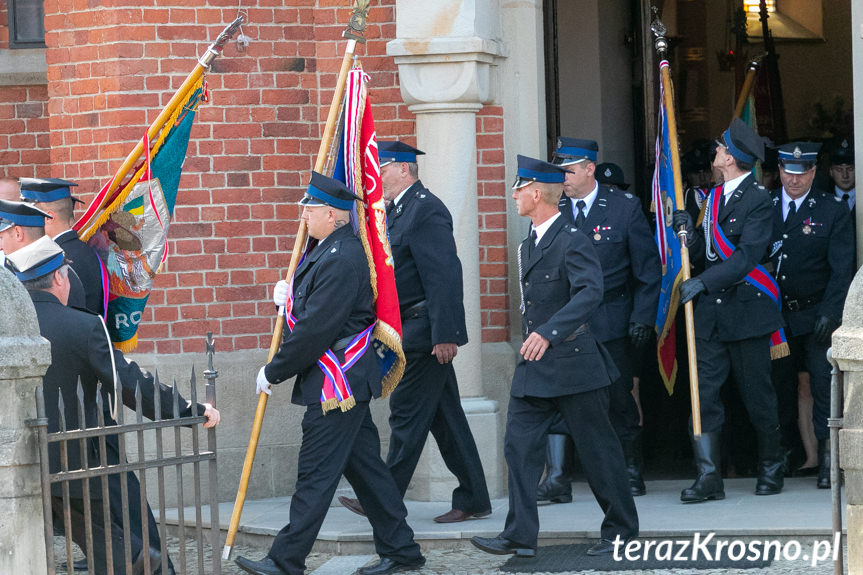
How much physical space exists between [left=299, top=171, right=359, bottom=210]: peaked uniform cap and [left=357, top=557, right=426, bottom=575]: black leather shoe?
1.61 metres

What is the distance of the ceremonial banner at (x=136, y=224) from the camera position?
23.1ft

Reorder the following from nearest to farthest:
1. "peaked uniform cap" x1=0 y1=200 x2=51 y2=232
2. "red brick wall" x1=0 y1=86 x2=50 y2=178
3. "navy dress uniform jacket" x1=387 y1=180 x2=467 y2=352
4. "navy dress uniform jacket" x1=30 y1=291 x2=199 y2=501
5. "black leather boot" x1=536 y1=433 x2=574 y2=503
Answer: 1. "navy dress uniform jacket" x1=30 y1=291 x2=199 y2=501
2. "peaked uniform cap" x1=0 y1=200 x2=51 y2=232
3. "navy dress uniform jacket" x1=387 y1=180 x2=467 y2=352
4. "black leather boot" x1=536 y1=433 x2=574 y2=503
5. "red brick wall" x1=0 y1=86 x2=50 y2=178

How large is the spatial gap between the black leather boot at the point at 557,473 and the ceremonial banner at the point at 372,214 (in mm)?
1438

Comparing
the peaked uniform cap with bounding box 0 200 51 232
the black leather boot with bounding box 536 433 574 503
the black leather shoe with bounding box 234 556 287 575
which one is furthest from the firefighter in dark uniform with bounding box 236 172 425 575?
the black leather boot with bounding box 536 433 574 503

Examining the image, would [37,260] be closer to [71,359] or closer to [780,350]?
[71,359]

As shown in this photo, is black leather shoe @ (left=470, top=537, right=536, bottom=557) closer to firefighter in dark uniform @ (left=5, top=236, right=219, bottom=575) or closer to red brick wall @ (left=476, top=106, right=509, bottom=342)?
firefighter in dark uniform @ (left=5, top=236, right=219, bottom=575)

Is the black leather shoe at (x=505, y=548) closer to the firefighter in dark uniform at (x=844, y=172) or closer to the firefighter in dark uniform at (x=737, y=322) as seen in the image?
the firefighter in dark uniform at (x=737, y=322)

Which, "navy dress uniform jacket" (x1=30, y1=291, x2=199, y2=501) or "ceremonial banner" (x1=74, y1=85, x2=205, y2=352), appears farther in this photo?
"ceremonial banner" (x1=74, y1=85, x2=205, y2=352)

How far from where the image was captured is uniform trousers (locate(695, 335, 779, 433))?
7.72 metres

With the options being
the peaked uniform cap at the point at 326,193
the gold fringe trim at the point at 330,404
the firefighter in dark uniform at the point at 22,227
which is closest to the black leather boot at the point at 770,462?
the gold fringe trim at the point at 330,404

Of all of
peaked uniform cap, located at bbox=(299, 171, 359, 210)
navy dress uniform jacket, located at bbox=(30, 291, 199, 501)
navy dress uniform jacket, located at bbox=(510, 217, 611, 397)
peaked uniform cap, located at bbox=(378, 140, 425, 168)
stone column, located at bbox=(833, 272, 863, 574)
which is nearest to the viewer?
stone column, located at bbox=(833, 272, 863, 574)

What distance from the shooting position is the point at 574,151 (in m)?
7.80

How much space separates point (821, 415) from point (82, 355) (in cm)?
414

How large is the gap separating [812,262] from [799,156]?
22.9 inches
